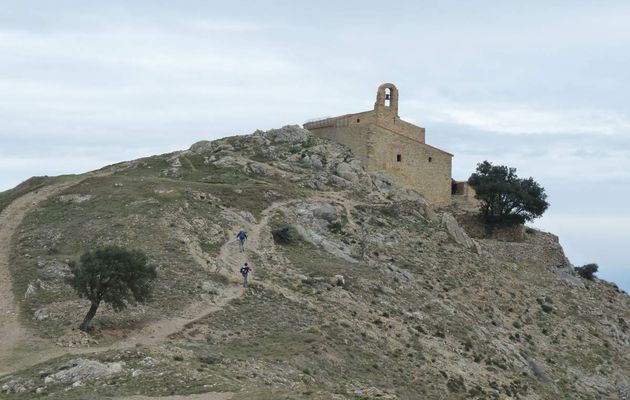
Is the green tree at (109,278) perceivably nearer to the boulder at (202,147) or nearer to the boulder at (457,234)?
the boulder at (457,234)

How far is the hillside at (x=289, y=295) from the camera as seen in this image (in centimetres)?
2833

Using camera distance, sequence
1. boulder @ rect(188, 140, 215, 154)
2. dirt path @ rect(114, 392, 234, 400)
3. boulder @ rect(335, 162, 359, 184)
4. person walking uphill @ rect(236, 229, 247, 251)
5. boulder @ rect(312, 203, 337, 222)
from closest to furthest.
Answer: dirt path @ rect(114, 392, 234, 400)
person walking uphill @ rect(236, 229, 247, 251)
boulder @ rect(312, 203, 337, 222)
boulder @ rect(335, 162, 359, 184)
boulder @ rect(188, 140, 215, 154)

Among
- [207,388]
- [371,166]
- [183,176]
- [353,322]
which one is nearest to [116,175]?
[183,176]

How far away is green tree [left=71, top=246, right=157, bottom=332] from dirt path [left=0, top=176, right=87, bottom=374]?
2.60 meters

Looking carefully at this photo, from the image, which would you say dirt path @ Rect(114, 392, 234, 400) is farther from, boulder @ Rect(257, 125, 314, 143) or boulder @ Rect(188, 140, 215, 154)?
boulder @ Rect(188, 140, 215, 154)

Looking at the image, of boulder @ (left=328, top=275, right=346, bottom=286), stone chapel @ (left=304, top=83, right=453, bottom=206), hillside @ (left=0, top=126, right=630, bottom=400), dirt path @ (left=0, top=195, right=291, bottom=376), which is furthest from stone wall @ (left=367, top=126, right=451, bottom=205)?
boulder @ (left=328, top=275, right=346, bottom=286)

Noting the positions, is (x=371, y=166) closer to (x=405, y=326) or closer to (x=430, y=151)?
(x=430, y=151)

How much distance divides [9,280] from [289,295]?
43.8ft

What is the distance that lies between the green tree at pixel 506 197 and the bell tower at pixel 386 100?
8.00 m

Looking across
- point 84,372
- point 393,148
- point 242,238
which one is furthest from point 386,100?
point 84,372

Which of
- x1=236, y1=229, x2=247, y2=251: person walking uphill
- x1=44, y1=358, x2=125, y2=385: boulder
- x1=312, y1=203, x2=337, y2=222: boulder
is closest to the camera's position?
x1=44, y1=358, x2=125, y2=385: boulder

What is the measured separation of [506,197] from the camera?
5959 centimetres

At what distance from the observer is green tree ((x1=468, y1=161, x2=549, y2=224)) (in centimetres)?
5944

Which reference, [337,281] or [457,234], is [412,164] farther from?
[337,281]
